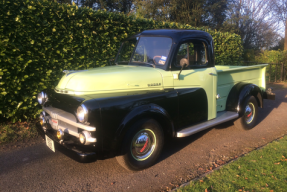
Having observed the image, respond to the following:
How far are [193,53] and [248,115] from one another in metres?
2.28

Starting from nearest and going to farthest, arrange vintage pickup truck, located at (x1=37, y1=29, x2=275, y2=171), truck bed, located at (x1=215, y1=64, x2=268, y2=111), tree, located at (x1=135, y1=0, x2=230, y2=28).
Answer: vintage pickup truck, located at (x1=37, y1=29, x2=275, y2=171) → truck bed, located at (x1=215, y1=64, x2=268, y2=111) → tree, located at (x1=135, y1=0, x2=230, y2=28)

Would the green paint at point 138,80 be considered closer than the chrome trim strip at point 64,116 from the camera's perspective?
No

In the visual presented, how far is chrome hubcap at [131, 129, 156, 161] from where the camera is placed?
129 inches

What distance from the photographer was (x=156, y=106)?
130 inches

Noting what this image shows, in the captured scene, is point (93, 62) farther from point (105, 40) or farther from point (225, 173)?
point (225, 173)

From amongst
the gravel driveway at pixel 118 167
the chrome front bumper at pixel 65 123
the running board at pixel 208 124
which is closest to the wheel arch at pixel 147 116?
the running board at pixel 208 124

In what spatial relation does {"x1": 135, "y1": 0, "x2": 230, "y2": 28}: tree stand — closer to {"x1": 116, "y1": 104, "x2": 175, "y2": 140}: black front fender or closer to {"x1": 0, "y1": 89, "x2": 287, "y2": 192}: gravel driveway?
{"x1": 0, "y1": 89, "x2": 287, "y2": 192}: gravel driveway

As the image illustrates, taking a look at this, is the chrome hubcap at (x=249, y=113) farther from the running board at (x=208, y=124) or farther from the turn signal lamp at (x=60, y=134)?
the turn signal lamp at (x=60, y=134)

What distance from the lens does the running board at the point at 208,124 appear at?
3.71 m

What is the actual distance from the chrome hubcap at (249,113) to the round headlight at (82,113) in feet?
13.1

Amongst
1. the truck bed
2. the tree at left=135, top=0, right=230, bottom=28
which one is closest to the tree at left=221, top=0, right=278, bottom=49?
the tree at left=135, top=0, right=230, bottom=28

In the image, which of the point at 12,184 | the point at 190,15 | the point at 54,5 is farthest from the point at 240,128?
the point at 190,15

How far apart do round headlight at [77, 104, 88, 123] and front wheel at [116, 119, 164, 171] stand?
2.14 feet

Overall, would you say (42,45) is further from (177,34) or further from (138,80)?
(177,34)
